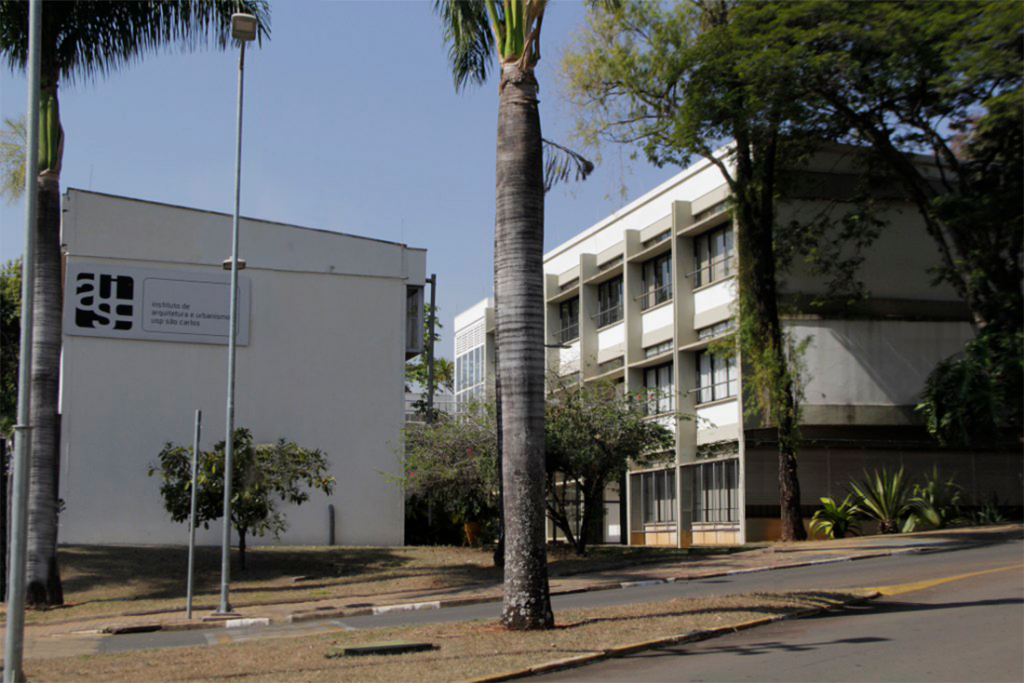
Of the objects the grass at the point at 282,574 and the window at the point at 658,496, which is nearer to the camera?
the grass at the point at 282,574

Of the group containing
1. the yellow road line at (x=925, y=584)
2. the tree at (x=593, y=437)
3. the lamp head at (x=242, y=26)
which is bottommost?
the yellow road line at (x=925, y=584)

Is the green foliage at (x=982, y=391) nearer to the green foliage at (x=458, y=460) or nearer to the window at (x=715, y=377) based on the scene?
the window at (x=715, y=377)

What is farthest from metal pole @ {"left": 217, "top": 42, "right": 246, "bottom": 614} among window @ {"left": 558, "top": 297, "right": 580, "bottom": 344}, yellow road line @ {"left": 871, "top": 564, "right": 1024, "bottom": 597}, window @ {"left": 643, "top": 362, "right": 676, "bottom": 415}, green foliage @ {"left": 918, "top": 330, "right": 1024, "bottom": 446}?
window @ {"left": 558, "top": 297, "right": 580, "bottom": 344}

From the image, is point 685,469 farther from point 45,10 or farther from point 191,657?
point 191,657

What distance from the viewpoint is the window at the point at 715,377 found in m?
34.5

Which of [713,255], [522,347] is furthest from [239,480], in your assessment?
[713,255]

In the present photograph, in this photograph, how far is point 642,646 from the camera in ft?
35.9

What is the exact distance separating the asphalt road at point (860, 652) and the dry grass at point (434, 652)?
553mm

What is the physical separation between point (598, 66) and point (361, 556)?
14515mm

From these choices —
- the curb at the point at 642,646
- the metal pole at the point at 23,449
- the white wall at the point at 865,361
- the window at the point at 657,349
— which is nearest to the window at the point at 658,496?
the window at the point at 657,349

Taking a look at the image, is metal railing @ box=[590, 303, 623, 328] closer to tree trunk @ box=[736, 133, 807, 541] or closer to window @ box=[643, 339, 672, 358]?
window @ box=[643, 339, 672, 358]

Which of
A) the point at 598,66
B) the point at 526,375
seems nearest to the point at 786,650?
the point at 526,375

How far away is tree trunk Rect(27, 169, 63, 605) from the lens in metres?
19.0

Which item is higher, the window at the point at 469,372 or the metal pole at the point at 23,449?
the window at the point at 469,372
